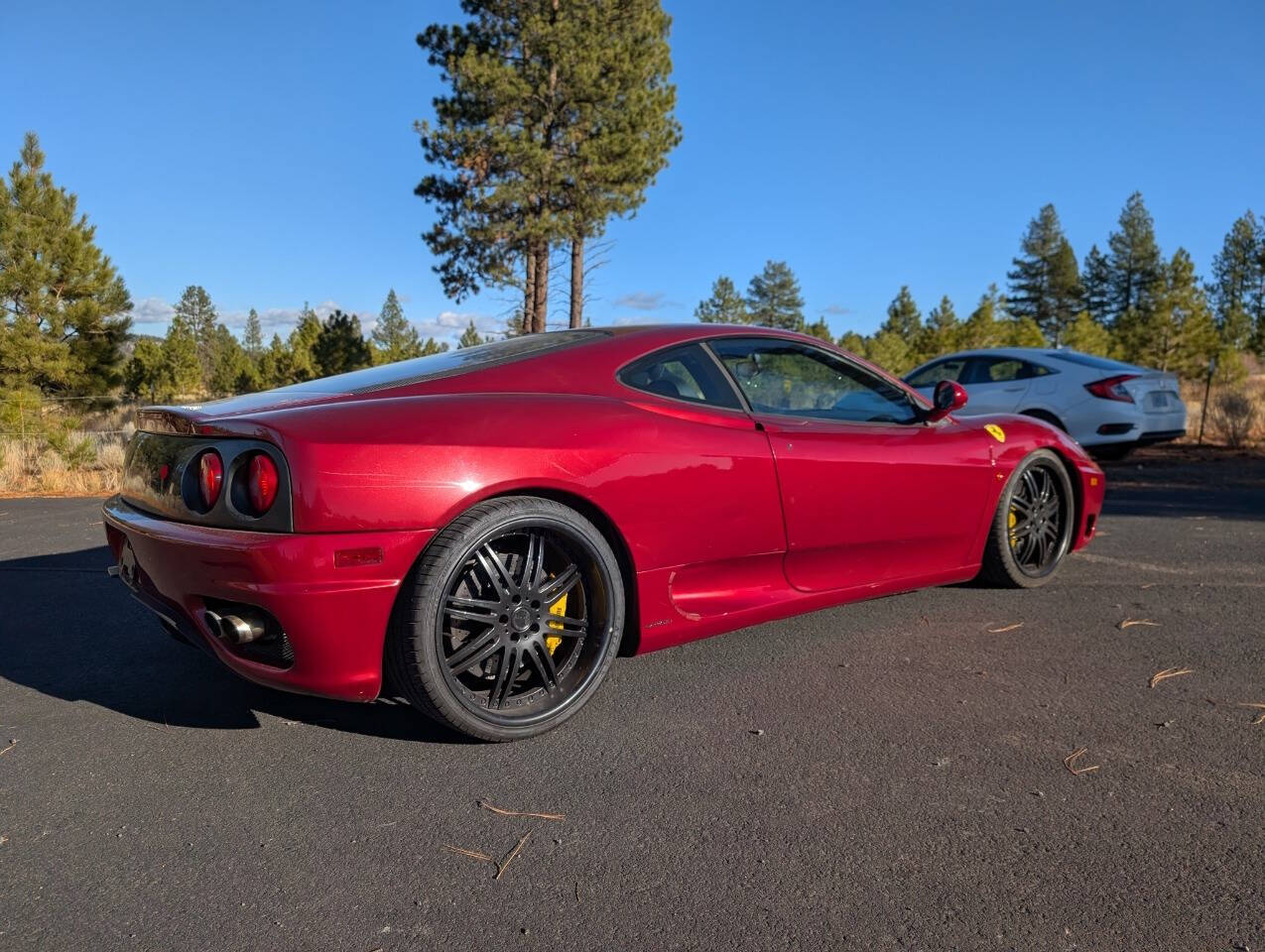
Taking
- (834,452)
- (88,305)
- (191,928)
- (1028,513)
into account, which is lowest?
(191,928)

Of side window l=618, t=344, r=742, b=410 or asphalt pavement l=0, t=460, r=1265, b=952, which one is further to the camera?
side window l=618, t=344, r=742, b=410

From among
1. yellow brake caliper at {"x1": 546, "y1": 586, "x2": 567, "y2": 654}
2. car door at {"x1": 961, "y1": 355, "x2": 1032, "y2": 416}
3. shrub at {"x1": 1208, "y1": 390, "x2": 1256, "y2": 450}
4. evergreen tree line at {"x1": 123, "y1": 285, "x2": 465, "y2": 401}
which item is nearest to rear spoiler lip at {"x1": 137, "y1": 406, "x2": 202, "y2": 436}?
yellow brake caliper at {"x1": 546, "y1": 586, "x2": 567, "y2": 654}

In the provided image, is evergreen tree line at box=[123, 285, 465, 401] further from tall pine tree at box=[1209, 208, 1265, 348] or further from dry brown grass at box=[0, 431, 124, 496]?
tall pine tree at box=[1209, 208, 1265, 348]

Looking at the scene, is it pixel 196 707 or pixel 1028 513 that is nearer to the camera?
pixel 196 707

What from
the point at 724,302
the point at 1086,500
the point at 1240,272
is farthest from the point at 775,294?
the point at 1086,500

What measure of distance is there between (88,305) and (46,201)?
3208 mm

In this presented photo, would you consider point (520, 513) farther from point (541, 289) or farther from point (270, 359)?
point (270, 359)

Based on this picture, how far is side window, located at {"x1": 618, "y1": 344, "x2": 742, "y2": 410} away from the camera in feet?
9.91

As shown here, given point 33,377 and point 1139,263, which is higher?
point 1139,263

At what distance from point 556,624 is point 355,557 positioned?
66 centimetres

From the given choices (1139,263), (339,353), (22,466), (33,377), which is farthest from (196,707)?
(1139,263)

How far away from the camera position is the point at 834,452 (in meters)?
3.30

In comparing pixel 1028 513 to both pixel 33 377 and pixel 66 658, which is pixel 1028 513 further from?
pixel 33 377

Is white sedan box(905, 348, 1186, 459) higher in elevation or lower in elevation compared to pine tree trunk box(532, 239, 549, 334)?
lower
